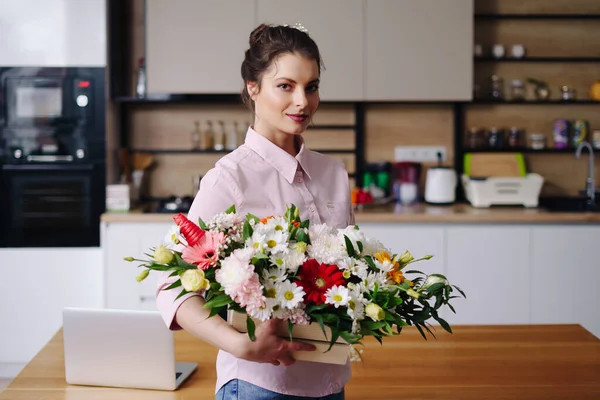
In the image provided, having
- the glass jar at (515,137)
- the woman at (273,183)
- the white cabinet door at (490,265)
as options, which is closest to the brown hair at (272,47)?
the woman at (273,183)

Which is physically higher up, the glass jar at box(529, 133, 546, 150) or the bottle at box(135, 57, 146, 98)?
the bottle at box(135, 57, 146, 98)

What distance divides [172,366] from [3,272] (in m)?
2.52

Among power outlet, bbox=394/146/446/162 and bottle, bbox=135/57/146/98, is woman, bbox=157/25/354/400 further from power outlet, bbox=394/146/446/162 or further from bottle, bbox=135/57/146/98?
power outlet, bbox=394/146/446/162

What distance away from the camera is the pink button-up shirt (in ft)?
4.54

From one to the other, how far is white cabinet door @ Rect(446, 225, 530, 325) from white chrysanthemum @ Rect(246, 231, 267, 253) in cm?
268

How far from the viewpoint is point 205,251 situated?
3.97 ft

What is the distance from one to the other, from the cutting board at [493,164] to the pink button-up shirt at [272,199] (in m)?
2.89

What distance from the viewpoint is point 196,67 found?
4.00 meters

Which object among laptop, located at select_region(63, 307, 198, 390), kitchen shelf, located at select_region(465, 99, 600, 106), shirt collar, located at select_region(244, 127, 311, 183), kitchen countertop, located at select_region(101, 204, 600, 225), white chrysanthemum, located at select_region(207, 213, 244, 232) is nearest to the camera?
white chrysanthemum, located at select_region(207, 213, 244, 232)

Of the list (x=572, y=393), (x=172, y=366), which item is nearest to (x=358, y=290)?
(x=172, y=366)

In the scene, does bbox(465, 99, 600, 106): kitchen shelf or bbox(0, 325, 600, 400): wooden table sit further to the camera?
bbox(465, 99, 600, 106): kitchen shelf

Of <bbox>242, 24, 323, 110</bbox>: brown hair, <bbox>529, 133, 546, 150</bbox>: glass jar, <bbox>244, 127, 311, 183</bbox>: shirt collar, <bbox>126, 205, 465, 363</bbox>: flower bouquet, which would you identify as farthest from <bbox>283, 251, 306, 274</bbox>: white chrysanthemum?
<bbox>529, 133, 546, 150</bbox>: glass jar

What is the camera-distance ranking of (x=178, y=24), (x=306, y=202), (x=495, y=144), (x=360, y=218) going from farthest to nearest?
1. (x=495, y=144)
2. (x=178, y=24)
3. (x=360, y=218)
4. (x=306, y=202)

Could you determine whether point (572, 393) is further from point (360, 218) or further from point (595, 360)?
point (360, 218)
